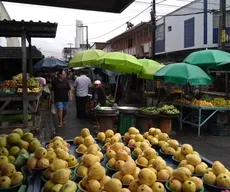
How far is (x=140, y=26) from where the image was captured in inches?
1190

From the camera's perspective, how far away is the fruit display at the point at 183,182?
2.23 metres

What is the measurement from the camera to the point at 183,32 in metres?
25.3

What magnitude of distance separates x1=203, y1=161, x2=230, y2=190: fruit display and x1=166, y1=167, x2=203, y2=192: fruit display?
157 mm

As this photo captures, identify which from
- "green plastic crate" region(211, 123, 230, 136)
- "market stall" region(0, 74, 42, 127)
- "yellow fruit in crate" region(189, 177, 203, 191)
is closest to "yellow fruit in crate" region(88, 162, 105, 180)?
"yellow fruit in crate" region(189, 177, 203, 191)

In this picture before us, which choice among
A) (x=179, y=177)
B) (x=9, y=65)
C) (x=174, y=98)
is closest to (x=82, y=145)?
(x=179, y=177)

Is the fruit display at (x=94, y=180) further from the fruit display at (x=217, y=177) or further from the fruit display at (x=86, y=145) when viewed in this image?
the fruit display at (x=217, y=177)

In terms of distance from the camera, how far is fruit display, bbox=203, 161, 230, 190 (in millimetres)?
2377

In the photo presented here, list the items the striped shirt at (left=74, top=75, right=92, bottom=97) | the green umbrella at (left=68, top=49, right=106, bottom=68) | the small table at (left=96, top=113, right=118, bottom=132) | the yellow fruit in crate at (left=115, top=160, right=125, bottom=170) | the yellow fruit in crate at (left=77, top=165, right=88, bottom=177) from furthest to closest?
the green umbrella at (left=68, top=49, right=106, bottom=68) < the striped shirt at (left=74, top=75, right=92, bottom=97) < the small table at (left=96, top=113, right=118, bottom=132) < the yellow fruit in crate at (left=115, top=160, right=125, bottom=170) < the yellow fruit in crate at (left=77, top=165, right=88, bottom=177)

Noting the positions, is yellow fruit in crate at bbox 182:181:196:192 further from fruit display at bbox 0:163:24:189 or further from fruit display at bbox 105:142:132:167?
fruit display at bbox 0:163:24:189

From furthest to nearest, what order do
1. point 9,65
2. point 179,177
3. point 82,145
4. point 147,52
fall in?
point 147,52
point 9,65
point 82,145
point 179,177

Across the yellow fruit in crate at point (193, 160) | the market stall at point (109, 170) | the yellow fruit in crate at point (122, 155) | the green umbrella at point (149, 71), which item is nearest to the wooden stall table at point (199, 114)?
the green umbrella at point (149, 71)

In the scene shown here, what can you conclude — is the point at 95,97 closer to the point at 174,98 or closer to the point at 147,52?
the point at 174,98

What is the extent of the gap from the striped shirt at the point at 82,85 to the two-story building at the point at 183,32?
10.9 meters

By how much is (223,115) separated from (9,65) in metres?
13.1
